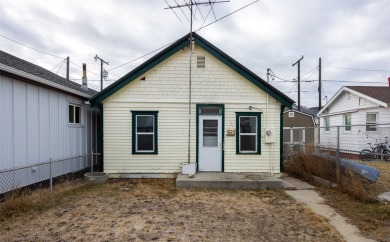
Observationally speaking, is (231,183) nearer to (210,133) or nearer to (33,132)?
(210,133)

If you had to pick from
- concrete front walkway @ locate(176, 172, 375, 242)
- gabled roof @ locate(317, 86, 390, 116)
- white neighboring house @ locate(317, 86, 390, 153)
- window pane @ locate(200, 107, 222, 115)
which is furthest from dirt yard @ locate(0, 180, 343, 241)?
gabled roof @ locate(317, 86, 390, 116)

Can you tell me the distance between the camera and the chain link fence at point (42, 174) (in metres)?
7.04

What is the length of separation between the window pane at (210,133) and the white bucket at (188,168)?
1.16m

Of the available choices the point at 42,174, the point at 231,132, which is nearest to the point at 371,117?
the point at 231,132

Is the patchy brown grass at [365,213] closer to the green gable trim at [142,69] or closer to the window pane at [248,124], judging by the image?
the window pane at [248,124]

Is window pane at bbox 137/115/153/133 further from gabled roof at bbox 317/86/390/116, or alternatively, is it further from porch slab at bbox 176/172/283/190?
gabled roof at bbox 317/86/390/116

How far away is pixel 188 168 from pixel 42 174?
4.60m

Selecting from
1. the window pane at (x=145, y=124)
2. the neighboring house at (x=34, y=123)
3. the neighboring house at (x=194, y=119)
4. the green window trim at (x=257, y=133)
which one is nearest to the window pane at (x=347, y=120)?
the neighboring house at (x=194, y=119)

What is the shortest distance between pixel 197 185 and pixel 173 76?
416 cm

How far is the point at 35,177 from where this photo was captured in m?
8.17

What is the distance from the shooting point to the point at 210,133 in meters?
10.6

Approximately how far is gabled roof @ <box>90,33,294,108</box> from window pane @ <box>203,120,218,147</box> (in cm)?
215

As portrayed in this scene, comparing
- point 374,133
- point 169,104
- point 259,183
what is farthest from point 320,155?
point 374,133

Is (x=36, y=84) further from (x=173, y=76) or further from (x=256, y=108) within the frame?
(x=256, y=108)
